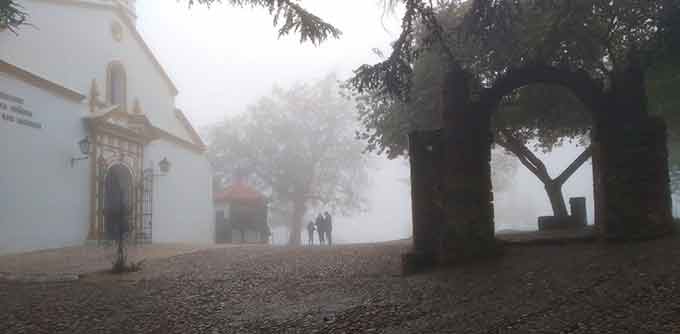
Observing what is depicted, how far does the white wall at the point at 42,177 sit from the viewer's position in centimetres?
1317

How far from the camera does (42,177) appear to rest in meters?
14.3

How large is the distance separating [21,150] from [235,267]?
8150 millimetres

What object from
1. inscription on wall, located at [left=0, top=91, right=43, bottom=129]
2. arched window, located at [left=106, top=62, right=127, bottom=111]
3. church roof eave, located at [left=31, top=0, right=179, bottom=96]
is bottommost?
inscription on wall, located at [left=0, top=91, right=43, bottom=129]

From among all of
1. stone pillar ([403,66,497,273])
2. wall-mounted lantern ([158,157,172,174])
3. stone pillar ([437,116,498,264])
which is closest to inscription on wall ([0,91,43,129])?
wall-mounted lantern ([158,157,172,174])

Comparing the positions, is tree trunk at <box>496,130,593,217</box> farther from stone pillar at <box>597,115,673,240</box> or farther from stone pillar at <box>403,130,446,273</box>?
stone pillar at <box>403,130,446,273</box>

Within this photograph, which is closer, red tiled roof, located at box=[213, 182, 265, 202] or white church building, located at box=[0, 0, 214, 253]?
white church building, located at box=[0, 0, 214, 253]

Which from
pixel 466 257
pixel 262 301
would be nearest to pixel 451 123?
pixel 466 257

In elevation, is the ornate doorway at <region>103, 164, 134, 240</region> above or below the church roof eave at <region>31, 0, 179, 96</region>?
below

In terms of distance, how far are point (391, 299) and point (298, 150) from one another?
96.5 ft

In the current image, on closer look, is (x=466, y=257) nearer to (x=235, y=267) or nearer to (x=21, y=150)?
(x=235, y=267)

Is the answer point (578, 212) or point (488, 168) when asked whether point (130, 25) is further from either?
point (578, 212)

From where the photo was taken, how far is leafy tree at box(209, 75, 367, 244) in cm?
3472

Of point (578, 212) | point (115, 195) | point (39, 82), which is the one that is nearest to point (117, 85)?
point (115, 195)

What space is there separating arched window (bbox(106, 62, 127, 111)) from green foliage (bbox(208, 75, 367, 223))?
53.2 ft
